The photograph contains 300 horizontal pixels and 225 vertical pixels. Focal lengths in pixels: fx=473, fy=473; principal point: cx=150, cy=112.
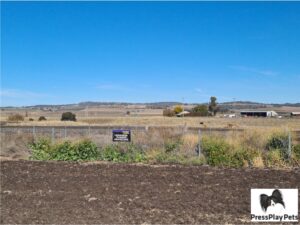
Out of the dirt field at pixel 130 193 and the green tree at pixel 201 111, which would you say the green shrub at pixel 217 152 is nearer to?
the dirt field at pixel 130 193

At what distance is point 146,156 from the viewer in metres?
18.5

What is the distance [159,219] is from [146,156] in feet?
32.5

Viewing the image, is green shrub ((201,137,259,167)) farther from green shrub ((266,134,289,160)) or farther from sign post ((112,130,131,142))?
sign post ((112,130,131,142))

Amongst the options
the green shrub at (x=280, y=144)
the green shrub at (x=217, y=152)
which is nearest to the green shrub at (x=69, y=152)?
the green shrub at (x=217, y=152)

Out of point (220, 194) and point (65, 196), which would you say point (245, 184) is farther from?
point (65, 196)

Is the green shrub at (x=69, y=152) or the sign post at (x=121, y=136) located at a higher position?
the sign post at (x=121, y=136)

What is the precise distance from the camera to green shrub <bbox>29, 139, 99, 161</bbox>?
1909cm

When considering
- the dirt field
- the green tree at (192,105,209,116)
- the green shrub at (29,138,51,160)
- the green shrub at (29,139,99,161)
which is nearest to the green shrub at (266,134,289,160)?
the dirt field

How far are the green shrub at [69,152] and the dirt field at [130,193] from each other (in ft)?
8.56

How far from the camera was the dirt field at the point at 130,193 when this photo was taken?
8812mm

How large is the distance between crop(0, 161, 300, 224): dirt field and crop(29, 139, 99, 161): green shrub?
2.61m

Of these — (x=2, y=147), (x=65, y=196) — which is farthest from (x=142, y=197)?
(x=2, y=147)

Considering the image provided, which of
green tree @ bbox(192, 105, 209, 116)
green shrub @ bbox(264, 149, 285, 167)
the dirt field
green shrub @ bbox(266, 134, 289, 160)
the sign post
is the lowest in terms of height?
the dirt field

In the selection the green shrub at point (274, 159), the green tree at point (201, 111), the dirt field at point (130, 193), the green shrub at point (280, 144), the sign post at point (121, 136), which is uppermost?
the green tree at point (201, 111)
